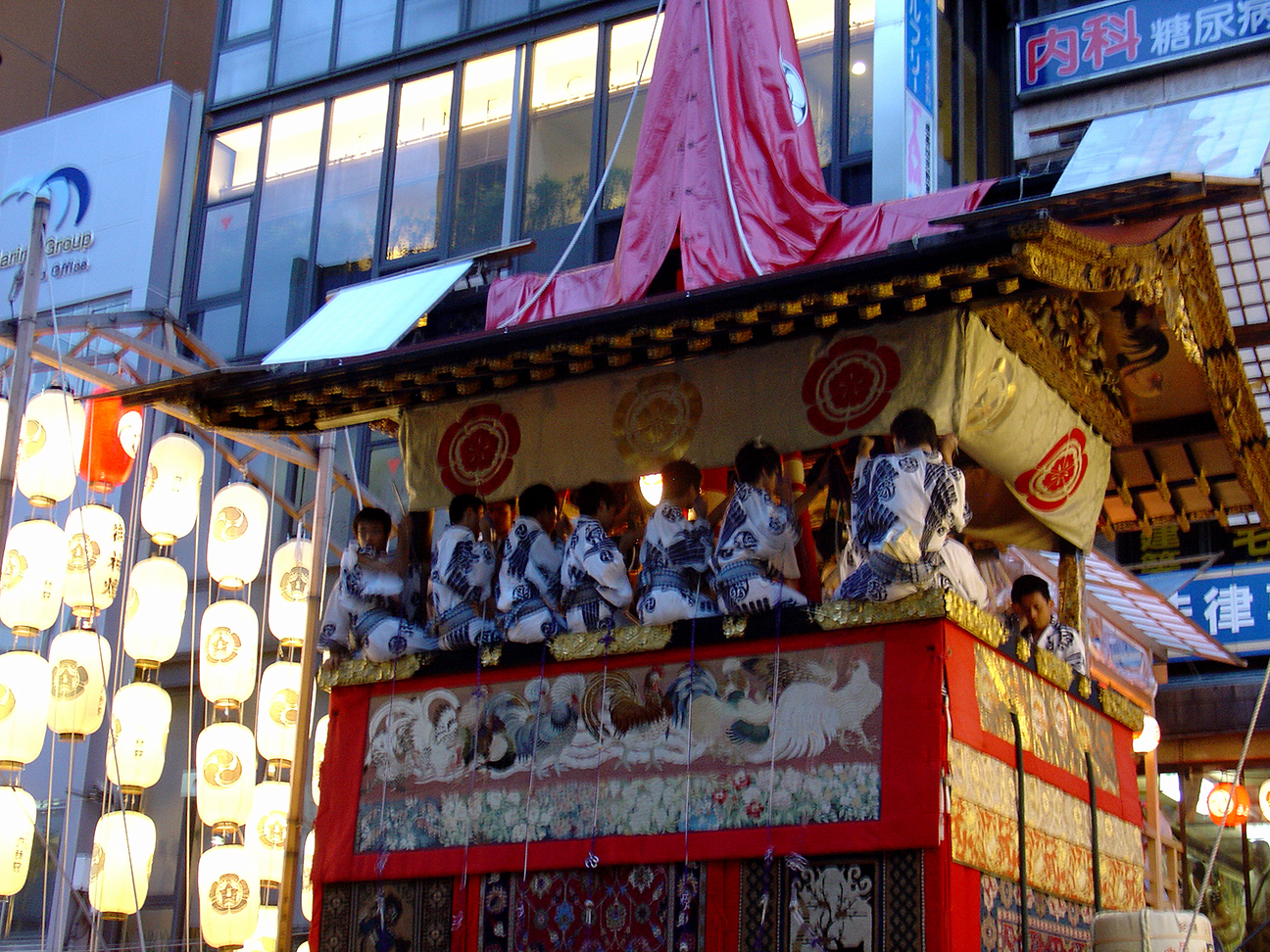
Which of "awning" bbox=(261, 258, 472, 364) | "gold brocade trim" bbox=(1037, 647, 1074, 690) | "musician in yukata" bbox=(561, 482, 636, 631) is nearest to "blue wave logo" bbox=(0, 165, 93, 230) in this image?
"awning" bbox=(261, 258, 472, 364)

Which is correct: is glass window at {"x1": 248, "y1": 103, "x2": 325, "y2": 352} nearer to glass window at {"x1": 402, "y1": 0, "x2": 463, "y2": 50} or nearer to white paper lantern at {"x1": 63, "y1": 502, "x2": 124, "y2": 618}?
glass window at {"x1": 402, "y1": 0, "x2": 463, "y2": 50}

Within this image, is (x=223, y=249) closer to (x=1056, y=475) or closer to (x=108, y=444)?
(x=108, y=444)

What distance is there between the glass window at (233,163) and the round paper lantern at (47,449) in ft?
28.1

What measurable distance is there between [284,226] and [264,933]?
9909mm

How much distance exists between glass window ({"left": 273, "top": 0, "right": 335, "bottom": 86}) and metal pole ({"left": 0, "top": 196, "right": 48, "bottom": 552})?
386 inches

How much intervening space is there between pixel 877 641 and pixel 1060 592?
260 centimetres

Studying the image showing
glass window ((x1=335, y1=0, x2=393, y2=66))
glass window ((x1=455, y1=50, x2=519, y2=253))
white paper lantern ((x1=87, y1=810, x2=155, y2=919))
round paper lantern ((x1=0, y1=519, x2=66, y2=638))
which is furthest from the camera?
glass window ((x1=335, y1=0, x2=393, y2=66))

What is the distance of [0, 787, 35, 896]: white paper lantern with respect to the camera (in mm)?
11383

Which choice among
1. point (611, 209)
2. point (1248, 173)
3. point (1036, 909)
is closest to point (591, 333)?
point (1248, 173)

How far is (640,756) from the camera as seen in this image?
244 inches

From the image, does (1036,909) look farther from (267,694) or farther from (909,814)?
(267,694)

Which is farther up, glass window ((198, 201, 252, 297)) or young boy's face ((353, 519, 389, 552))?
glass window ((198, 201, 252, 297))

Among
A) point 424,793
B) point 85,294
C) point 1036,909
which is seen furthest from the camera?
point 85,294

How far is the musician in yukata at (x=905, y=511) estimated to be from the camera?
5.76m
